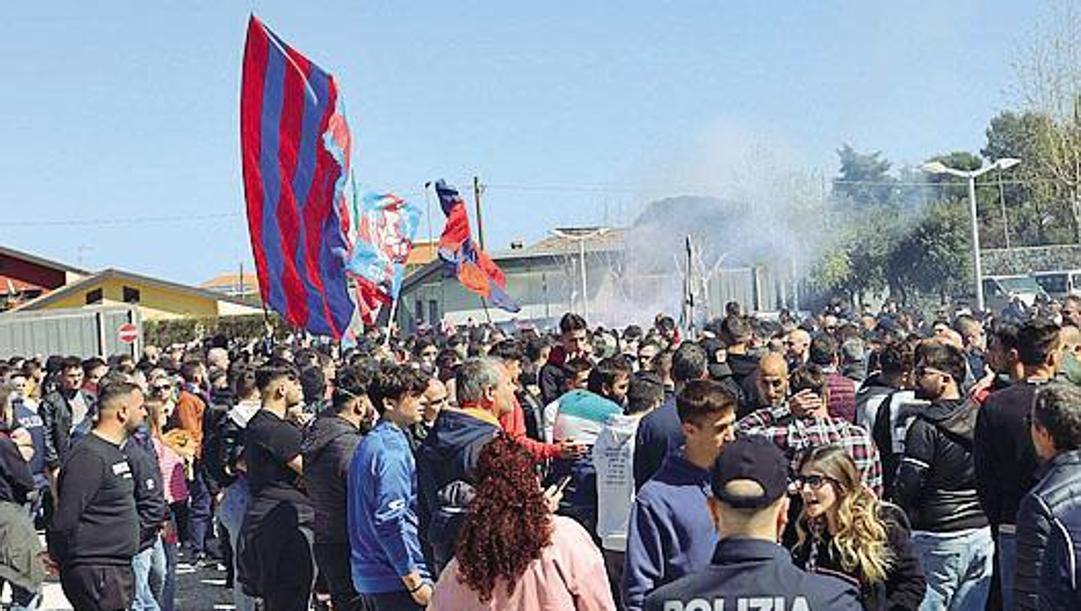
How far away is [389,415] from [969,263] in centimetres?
5356

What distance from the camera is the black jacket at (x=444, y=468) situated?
638 cm

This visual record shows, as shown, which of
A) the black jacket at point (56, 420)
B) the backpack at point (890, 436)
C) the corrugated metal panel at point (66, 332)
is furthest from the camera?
the corrugated metal panel at point (66, 332)

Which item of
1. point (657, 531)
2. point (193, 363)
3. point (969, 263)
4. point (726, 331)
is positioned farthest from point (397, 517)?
point (969, 263)

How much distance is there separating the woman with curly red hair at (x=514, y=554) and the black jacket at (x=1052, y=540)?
1.40 m

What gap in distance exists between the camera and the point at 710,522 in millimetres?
5227

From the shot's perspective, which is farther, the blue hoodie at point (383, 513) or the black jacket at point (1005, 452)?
the blue hoodie at point (383, 513)

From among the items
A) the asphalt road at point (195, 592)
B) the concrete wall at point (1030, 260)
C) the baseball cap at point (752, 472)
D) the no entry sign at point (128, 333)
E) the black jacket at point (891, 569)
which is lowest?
the asphalt road at point (195, 592)

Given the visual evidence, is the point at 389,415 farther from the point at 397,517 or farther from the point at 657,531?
the point at 657,531

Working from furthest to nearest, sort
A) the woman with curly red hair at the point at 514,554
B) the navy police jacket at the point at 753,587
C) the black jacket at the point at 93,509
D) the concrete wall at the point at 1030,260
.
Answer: the concrete wall at the point at 1030,260
the black jacket at the point at 93,509
the woman with curly red hair at the point at 514,554
the navy police jacket at the point at 753,587

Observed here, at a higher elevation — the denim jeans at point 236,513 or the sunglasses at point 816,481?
the sunglasses at point 816,481

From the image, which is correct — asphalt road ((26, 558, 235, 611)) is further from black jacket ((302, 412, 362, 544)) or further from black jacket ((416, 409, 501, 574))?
black jacket ((416, 409, 501, 574))

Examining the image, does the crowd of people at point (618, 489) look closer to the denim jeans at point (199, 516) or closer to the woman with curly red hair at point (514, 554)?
the woman with curly red hair at point (514, 554)

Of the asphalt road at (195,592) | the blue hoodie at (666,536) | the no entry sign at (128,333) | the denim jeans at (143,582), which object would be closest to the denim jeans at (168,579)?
the denim jeans at (143,582)

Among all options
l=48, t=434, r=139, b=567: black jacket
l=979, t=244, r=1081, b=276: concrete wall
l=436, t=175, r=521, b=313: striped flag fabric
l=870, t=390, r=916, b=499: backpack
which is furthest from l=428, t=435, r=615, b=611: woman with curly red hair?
l=979, t=244, r=1081, b=276: concrete wall
